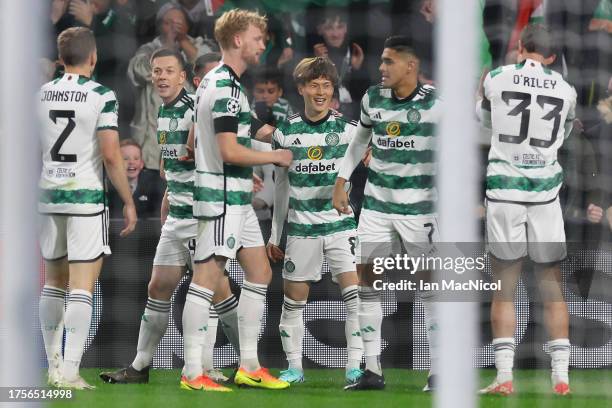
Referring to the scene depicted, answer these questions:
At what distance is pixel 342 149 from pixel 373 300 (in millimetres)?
603

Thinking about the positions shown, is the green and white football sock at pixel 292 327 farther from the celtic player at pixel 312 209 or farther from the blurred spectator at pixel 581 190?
the blurred spectator at pixel 581 190

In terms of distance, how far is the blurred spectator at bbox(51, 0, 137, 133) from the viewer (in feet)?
16.1

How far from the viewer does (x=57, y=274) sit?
14.8ft

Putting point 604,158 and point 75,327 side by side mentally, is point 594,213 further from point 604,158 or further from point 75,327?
point 75,327

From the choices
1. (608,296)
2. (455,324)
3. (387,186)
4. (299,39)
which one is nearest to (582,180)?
(608,296)

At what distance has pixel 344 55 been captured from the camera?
17.2ft

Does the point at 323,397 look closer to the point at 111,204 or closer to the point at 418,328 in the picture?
the point at 418,328

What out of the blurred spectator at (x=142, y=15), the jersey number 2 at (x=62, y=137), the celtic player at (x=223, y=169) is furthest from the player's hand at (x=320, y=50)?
the jersey number 2 at (x=62, y=137)

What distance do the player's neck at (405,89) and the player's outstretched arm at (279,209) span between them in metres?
0.54

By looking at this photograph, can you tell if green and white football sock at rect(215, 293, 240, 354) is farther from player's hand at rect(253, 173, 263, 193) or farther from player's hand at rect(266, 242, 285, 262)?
player's hand at rect(253, 173, 263, 193)

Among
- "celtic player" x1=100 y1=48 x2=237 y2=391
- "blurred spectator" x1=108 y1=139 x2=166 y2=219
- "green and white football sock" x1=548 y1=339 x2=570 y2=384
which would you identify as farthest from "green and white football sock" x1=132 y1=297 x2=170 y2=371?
"green and white football sock" x1=548 y1=339 x2=570 y2=384

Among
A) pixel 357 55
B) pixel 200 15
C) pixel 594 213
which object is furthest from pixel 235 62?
pixel 594 213

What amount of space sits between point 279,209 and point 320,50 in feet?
3.04

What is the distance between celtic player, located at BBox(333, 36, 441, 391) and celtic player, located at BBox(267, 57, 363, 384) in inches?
5.5
